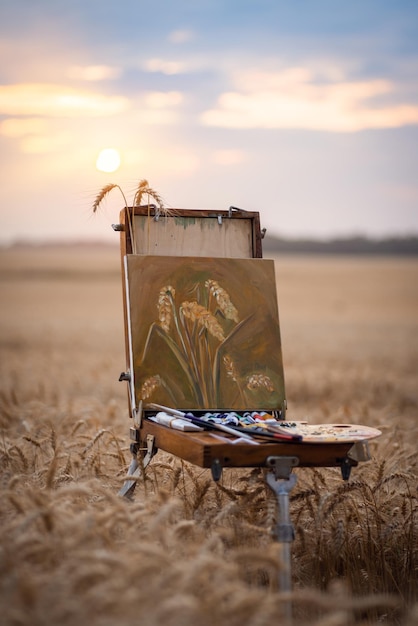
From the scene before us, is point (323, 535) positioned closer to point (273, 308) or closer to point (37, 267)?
point (273, 308)

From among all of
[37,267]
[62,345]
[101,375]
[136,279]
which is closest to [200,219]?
[136,279]

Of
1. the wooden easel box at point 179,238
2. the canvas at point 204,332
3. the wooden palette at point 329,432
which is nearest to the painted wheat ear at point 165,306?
the canvas at point 204,332

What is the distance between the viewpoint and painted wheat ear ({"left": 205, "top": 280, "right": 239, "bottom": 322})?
20.3 feet

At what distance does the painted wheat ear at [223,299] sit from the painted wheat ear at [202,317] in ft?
0.38

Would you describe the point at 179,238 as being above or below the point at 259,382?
above

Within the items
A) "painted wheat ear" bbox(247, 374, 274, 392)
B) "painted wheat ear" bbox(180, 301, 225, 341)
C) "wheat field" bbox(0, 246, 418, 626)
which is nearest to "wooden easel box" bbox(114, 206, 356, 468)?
"painted wheat ear" bbox(247, 374, 274, 392)

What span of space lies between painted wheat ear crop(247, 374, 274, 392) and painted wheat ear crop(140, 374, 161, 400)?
68cm

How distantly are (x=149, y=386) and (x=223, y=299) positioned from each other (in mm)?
907

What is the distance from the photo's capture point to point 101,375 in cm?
1551

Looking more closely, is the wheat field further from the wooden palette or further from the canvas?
the canvas

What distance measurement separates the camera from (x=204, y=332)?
6082mm

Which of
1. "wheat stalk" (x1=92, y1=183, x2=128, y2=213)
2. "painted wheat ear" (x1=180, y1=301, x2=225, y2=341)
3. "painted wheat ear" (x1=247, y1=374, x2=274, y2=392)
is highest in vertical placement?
"wheat stalk" (x1=92, y1=183, x2=128, y2=213)

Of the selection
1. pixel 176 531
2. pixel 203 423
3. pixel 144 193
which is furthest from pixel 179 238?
pixel 176 531

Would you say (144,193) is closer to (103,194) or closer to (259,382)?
(103,194)
